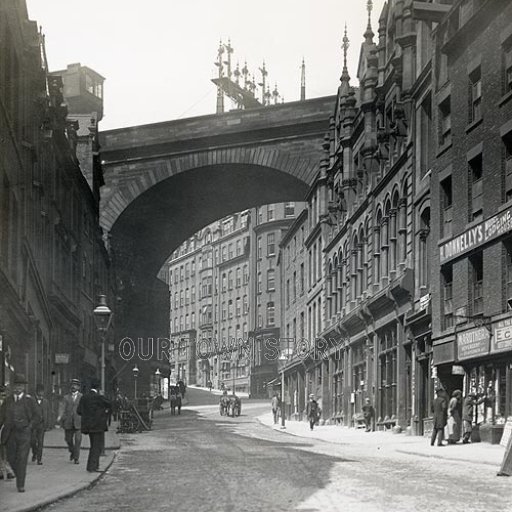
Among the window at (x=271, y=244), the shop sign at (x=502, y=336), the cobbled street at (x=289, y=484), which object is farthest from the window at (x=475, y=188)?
the window at (x=271, y=244)

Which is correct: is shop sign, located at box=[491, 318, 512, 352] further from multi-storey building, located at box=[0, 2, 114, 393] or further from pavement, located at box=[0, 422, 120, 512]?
multi-storey building, located at box=[0, 2, 114, 393]

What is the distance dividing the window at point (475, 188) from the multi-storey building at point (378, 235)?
4.28 metres

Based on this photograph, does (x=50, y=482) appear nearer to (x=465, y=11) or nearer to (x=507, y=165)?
(x=507, y=165)

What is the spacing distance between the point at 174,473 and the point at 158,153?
43.1 meters

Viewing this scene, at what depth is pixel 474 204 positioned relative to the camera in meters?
29.3

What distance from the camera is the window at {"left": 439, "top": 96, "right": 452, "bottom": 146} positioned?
32.0 meters

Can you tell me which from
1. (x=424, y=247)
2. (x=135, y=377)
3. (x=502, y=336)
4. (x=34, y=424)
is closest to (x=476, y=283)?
(x=502, y=336)

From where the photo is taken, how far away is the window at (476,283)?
1124 inches

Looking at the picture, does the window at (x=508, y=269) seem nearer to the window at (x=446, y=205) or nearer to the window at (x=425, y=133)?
the window at (x=446, y=205)

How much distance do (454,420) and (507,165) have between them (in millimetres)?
7072

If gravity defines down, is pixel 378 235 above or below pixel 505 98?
below

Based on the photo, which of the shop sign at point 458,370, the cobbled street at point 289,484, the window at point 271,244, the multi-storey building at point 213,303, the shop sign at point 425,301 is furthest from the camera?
the multi-storey building at point 213,303

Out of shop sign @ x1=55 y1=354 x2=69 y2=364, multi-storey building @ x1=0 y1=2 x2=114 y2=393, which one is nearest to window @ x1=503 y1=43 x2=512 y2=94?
multi-storey building @ x1=0 y1=2 x2=114 y2=393

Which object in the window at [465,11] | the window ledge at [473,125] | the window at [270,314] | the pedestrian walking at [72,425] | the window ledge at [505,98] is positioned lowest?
the pedestrian walking at [72,425]
